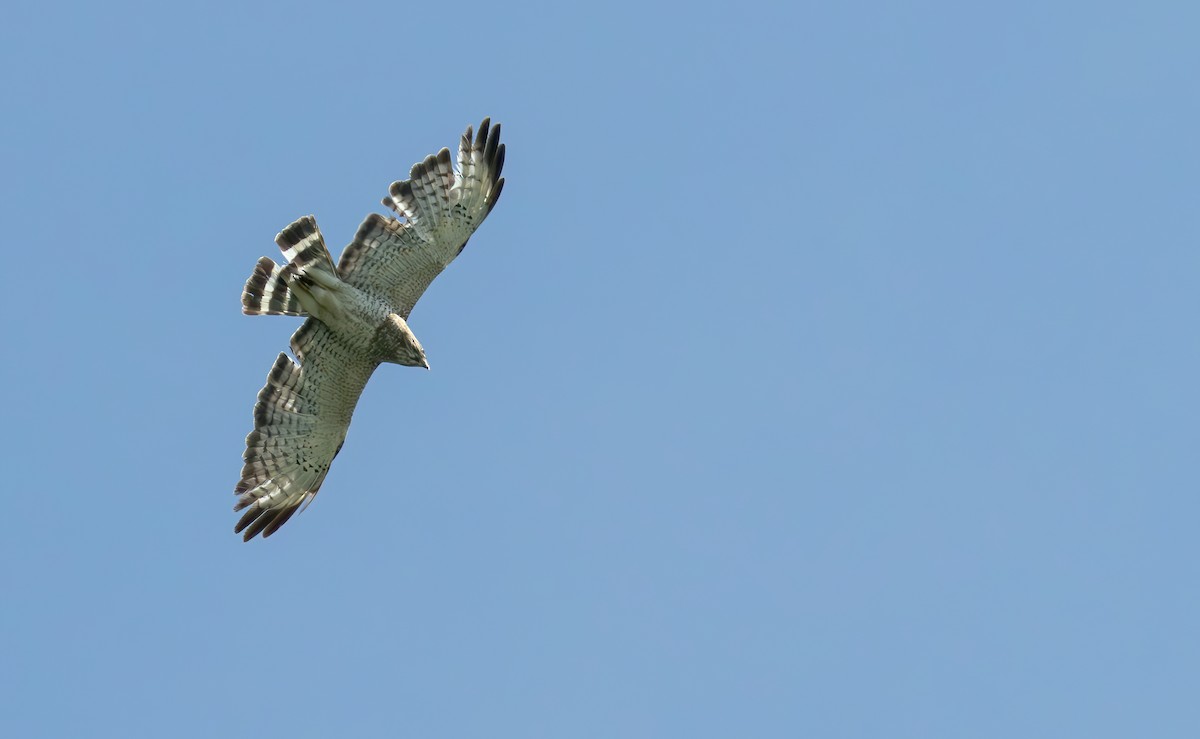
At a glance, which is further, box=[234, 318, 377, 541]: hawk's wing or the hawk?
box=[234, 318, 377, 541]: hawk's wing

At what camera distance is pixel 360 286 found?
513 inches

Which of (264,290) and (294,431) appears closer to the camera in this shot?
(264,290)

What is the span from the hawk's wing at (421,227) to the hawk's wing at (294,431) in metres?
0.82

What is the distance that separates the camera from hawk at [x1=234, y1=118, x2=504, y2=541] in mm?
12836

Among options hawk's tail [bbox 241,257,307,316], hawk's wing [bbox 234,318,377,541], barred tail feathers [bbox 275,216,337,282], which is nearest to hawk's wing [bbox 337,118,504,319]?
barred tail feathers [bbox 275,216,337,282]

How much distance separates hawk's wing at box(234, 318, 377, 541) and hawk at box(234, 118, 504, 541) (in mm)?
11

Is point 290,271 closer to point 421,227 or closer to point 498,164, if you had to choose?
point 421,227

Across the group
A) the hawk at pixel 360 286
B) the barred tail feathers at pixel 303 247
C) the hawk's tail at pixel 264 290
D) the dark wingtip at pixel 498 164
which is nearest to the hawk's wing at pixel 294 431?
the hawk at pixel 360 286

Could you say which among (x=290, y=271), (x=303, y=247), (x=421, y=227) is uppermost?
(x=421, y=227)

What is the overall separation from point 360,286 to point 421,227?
2.52ft

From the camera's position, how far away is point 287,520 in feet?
44.8

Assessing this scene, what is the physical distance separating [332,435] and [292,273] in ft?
5.81

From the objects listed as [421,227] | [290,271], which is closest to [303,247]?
[290,271]

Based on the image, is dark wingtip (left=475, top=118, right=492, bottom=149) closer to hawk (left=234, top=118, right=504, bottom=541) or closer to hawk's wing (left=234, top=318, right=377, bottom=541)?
hawk (left=234, top=118, right=504, bottom=541)
